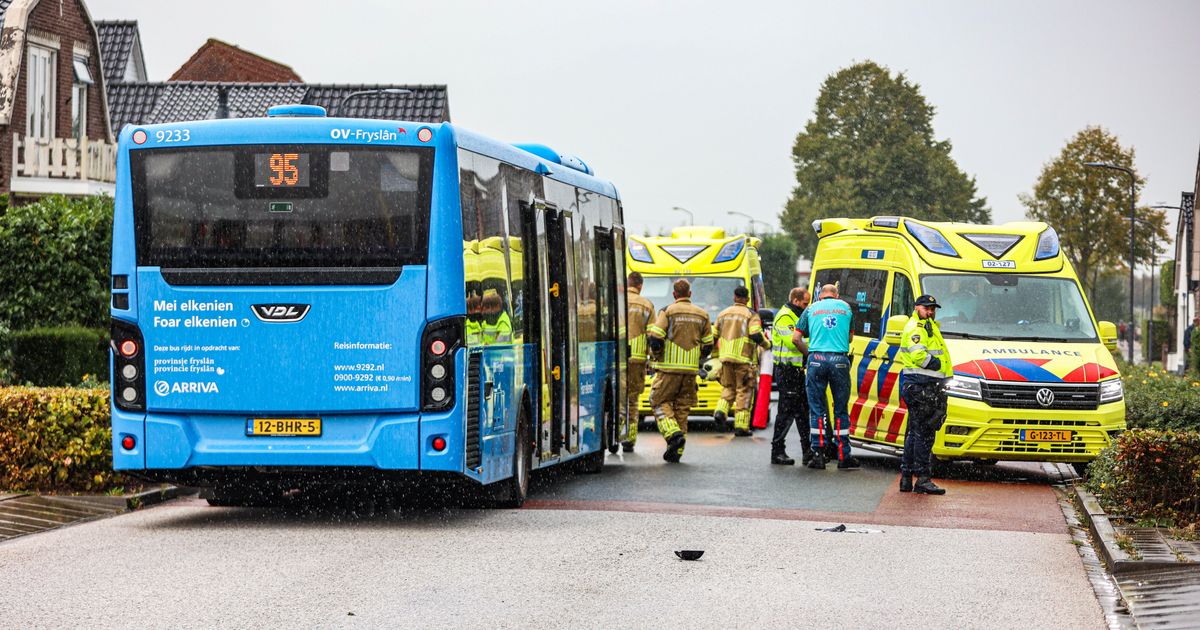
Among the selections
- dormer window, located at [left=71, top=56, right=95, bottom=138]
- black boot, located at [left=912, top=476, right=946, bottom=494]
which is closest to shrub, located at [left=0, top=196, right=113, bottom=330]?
black boot, located at [left=912, top=476, right=946, bottom=494]

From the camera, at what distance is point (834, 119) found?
8225cm

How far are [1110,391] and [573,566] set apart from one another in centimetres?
801

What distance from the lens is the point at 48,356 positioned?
20000 millimetres

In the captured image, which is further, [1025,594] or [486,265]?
[486,265]

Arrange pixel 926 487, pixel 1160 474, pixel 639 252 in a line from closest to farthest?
1. pixel 1160 474
2. pixel 926 487
3. pixel 639 252

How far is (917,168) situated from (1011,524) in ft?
221

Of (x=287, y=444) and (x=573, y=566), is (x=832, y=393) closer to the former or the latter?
(x=287, y=444)

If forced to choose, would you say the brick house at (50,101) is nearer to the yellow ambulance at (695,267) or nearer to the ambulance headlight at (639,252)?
the ambulance headlight at (639,252)

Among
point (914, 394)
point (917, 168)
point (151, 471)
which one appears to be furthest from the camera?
point (917, 168)

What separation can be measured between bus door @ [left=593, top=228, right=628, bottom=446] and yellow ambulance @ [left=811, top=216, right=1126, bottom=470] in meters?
2.58

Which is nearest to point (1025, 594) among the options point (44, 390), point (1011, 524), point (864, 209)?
point (1011, 524)

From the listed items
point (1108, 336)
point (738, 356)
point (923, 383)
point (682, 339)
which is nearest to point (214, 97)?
point (738, 356)

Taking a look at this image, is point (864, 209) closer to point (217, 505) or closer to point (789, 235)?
point (789, 235)

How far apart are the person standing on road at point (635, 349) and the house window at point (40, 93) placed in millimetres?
18030
